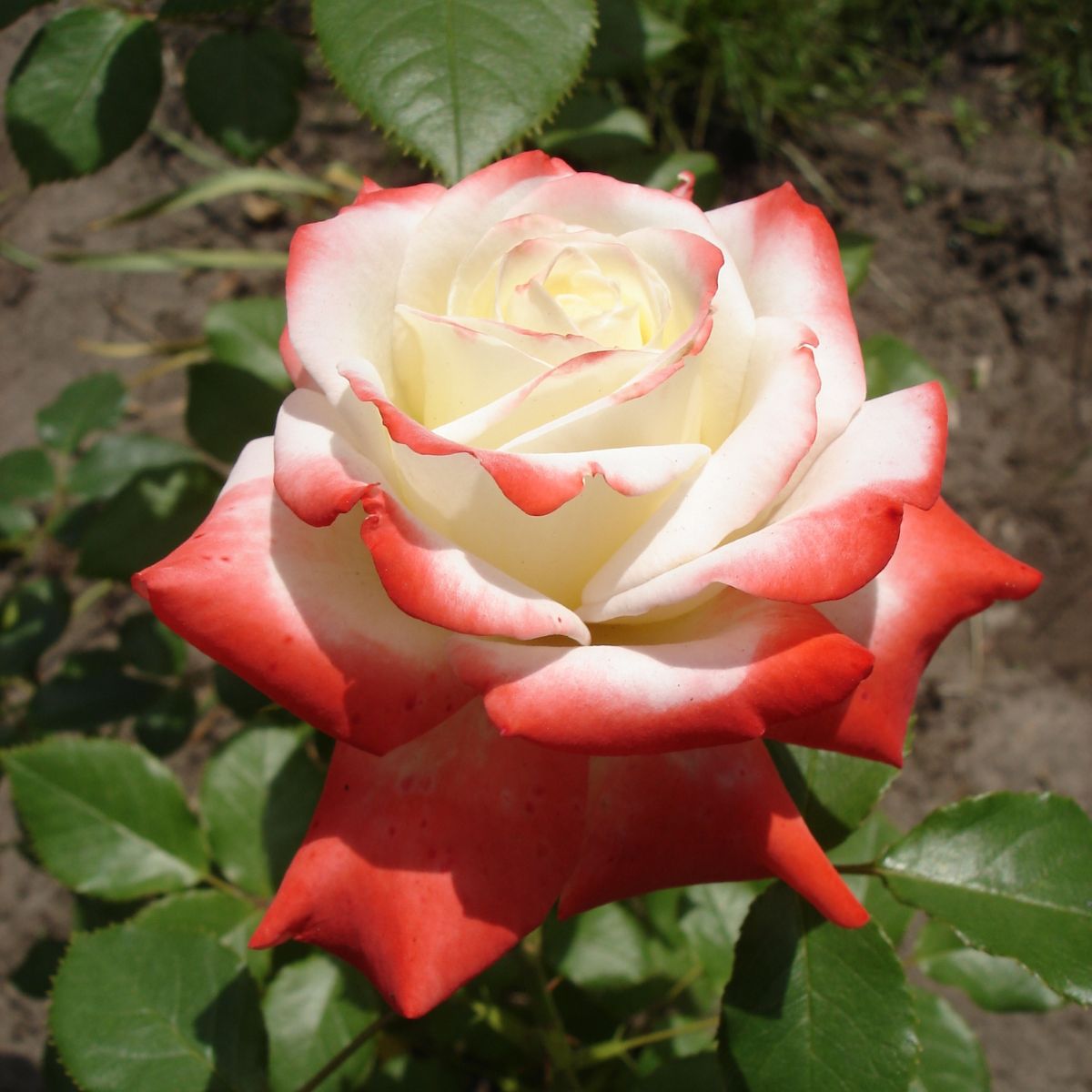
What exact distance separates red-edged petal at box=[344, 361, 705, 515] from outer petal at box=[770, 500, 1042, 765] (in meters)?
0.18

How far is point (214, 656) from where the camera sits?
57 cm

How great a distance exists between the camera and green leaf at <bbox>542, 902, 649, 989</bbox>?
1.16 meters

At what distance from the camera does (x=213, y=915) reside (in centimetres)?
101

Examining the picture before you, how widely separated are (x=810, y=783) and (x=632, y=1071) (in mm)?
645

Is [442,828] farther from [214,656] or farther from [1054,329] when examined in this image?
[1054,329]

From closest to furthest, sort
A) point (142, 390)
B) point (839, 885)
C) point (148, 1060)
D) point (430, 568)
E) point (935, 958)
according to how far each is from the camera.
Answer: point (430, 568)
point (839, 885)
point (148, 1060)
point (935, 958)
point (142, 390)

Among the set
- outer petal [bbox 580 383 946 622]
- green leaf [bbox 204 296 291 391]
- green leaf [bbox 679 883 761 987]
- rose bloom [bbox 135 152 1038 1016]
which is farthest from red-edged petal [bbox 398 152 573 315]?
green leaf [bbox 679 883 761 987]

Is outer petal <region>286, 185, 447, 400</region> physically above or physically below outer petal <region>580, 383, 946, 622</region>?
above

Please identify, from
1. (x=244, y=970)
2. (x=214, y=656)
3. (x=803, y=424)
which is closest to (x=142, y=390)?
(x=244, y=970)

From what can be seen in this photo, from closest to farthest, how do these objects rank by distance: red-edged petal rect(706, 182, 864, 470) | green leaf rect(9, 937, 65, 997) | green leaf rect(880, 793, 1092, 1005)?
red-edged petal rect(706, 182, 864, 470) < green leaf rect(880, 793, 1092, 1005) < green leaf rect(9, 937, 65, 997)

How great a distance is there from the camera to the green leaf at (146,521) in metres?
1.13

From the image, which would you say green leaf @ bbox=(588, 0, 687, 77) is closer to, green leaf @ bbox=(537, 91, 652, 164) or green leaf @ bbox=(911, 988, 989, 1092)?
green leaf @ bbox=(537, 91, 652, 164)

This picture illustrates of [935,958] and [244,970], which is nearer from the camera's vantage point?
[244,970]

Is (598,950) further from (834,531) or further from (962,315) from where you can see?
(962,315)
